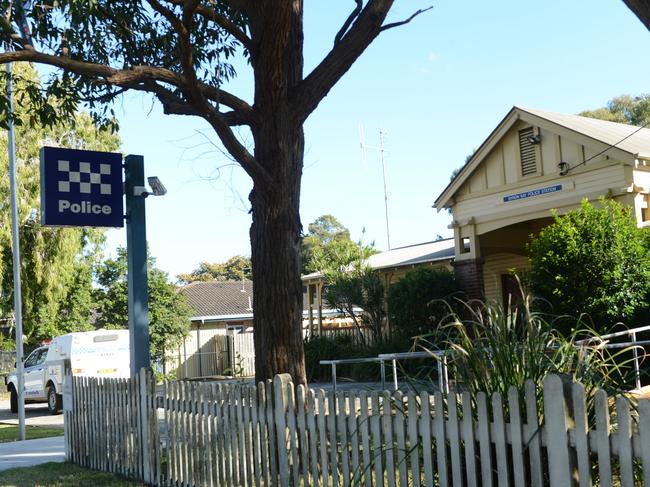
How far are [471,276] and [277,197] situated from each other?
13.6 metres

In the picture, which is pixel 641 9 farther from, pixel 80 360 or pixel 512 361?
pixel 80 360

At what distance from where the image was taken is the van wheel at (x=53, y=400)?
69.5 ft

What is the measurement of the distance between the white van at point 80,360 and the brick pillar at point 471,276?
8947 millimetres

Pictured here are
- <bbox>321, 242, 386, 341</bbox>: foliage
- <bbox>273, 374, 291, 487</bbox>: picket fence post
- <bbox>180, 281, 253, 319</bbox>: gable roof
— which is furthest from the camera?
<bbox>180, 281, 253, 319</bbox>: gable roof

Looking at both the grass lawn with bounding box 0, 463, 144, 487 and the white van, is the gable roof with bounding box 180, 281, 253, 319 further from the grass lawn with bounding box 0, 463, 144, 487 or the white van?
the grass lawn with bounding box 0, 463, 144, 487

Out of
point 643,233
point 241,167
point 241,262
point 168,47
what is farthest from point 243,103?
point 241,262

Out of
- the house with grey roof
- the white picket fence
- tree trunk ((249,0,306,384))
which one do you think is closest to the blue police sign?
the white picket fence

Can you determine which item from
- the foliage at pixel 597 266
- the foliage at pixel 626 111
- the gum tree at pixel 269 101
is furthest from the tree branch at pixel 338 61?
the foliage at pixel 626 111

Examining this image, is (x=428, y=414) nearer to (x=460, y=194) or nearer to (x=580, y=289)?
(x=580, y=289)

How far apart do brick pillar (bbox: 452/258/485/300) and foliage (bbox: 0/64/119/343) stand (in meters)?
15.0

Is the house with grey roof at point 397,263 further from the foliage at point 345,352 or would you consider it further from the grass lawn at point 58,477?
the grass lawn at point 58,477

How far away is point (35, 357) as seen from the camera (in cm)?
2297

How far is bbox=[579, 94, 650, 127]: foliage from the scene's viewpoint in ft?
143

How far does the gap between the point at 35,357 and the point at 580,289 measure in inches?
615
